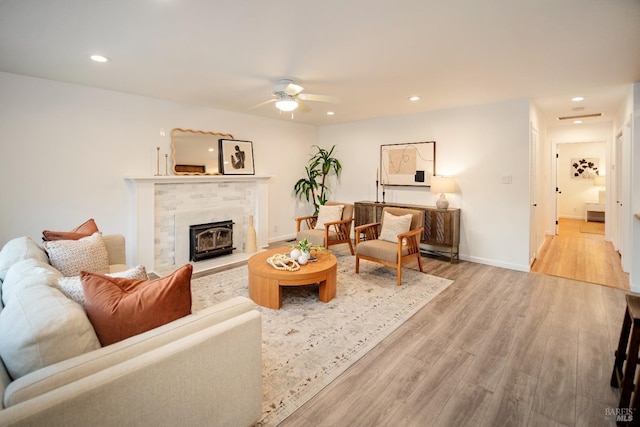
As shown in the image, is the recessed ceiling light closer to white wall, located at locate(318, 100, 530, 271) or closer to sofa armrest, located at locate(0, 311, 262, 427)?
sofa armrest, located at locate(0, 311, 262, 427)

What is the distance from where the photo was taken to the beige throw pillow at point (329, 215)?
5348 mm

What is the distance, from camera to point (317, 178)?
7.03 m

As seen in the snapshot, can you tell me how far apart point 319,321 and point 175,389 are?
1.84m

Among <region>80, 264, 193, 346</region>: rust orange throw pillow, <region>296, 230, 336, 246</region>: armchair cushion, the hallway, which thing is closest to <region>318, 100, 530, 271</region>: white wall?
the hallway

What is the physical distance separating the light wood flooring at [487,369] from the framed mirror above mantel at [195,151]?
3.87 m

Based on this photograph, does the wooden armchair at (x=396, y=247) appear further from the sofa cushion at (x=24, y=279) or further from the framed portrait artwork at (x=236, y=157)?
the sofa cushion at (x=24, y=279)

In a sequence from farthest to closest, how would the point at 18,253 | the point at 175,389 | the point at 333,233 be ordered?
1. the point at 333,233
2. the point at 18,253
3. the point at 175,389

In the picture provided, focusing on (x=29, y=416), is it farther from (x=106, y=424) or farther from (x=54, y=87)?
(x=54, y=87)

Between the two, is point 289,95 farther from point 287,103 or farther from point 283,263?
point 283,263

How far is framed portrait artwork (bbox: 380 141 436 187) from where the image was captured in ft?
17.9

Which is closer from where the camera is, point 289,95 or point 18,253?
point 18,253

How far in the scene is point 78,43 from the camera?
8.77 ft

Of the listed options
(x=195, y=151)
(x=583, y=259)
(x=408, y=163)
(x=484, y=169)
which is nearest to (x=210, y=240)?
(x=195, y=151)

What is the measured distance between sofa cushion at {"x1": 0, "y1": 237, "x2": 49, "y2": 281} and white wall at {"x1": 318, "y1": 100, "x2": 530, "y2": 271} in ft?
16.7
